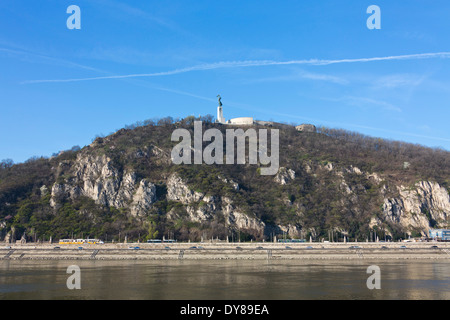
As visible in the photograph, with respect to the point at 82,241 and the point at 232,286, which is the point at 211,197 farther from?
the point at 232,286

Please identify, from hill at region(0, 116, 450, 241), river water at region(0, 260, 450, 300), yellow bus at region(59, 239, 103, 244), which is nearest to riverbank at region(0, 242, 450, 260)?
yellow bus at region(59, 239, 103, 244)

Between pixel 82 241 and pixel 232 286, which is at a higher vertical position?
pixel 232 286

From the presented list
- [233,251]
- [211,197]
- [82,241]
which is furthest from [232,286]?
[211,197]

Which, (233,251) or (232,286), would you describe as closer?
(232,286)

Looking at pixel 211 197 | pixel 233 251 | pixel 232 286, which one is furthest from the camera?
pixel 211 197

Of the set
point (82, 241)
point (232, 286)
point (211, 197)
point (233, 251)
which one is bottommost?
point (233, 251)

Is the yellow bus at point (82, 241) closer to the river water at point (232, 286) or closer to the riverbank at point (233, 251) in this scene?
the riverbank at point (233, 251)

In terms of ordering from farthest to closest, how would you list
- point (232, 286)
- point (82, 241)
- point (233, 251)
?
point (82, 241), point (233, 251), point (232, 286)
